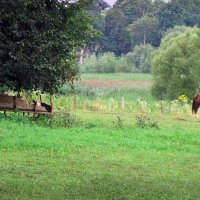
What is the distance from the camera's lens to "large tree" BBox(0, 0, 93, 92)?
9016 millimetres

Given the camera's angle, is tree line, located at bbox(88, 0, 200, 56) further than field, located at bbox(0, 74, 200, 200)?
Yes

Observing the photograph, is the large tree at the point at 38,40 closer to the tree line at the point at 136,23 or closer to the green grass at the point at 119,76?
the green grass at the point at 119,76

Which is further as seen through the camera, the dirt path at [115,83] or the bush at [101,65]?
the bush at [101,65]

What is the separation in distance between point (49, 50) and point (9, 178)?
3082mm

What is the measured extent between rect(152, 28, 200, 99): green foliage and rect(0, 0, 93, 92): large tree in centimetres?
3668

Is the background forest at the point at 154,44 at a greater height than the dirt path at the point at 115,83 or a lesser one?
greater

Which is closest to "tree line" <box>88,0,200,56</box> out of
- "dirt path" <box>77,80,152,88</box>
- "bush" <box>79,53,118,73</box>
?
"bush" <box>79,53,118,73</box>

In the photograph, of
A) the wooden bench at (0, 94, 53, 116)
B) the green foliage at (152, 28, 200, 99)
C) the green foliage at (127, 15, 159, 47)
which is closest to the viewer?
the wooden bench at (0, 94, 53, 116)

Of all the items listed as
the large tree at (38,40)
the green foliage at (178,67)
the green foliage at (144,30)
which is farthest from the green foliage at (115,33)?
the large tree at (38,40)

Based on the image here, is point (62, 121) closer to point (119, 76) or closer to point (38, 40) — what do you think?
point (38, 40)

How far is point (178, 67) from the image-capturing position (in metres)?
48.3

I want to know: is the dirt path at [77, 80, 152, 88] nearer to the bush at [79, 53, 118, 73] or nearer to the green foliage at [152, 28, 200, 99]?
the green foliage at [152, 28, 200, 99]

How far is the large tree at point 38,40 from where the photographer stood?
902 cm

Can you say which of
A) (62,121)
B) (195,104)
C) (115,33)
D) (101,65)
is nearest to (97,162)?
(62,121)
